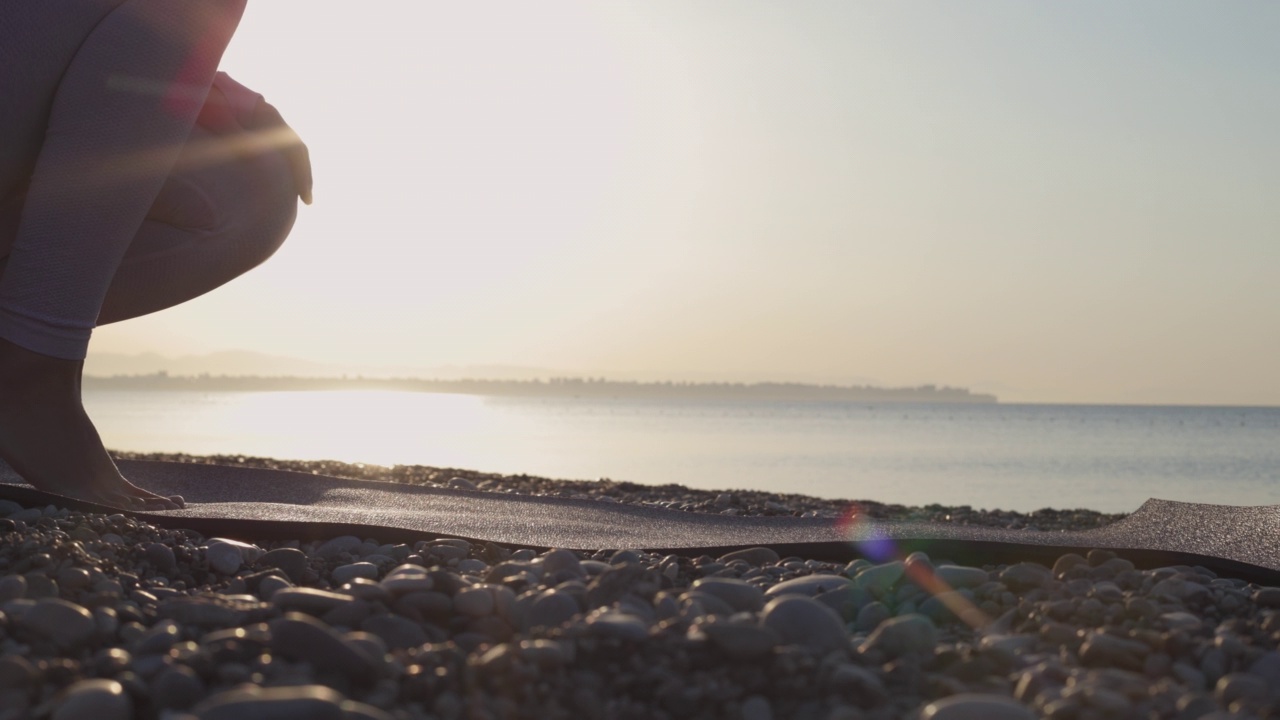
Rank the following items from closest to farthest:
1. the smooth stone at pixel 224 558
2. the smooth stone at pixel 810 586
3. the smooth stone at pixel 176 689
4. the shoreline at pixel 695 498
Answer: the smooth stone at pixel 176 689, the smooth stone at pixel 810 586, the smooth stone at pixel 224 558, the shoreline at pixel 695 498

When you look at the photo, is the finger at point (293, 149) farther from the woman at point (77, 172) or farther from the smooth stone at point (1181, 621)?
the smooth stone at point (1181, 621)

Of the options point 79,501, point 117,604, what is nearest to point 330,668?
point 117,604

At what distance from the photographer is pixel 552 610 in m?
1.43

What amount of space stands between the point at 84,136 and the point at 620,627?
172 cm

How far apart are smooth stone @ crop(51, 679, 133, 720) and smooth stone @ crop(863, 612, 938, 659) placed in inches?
33.7

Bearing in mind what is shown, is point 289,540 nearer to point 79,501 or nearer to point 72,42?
point 79,501

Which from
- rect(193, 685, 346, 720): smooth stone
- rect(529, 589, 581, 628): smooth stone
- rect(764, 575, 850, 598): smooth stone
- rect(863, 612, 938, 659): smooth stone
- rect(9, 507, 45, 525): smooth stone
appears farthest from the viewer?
rect(9, 507, 45, 525): smooth stone

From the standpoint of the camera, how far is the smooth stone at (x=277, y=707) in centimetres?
92

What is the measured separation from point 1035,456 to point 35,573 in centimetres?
2721

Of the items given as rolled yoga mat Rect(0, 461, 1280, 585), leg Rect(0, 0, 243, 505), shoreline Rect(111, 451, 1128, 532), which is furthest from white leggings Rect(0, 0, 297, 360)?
shoreline Rect(111, 451, 1128, 532)

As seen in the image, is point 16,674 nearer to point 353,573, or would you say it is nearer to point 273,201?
point 353,573

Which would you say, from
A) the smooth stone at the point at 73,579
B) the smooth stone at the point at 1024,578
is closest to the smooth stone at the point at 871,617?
the smooth stone at the point at 1024,578

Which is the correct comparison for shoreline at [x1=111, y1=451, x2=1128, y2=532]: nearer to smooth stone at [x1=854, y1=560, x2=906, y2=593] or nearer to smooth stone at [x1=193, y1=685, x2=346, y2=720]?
smooth stone at [x1=854, y1=560, x2=906, y2=593]

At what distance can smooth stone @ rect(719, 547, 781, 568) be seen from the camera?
2.13 m
